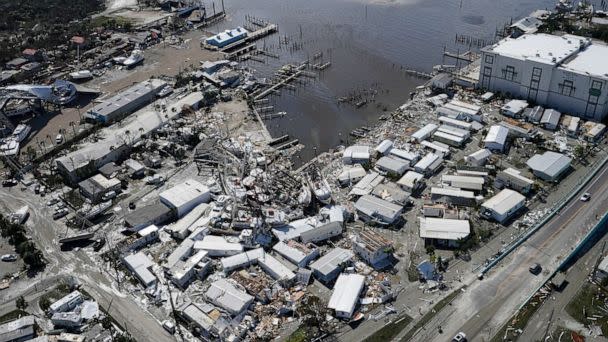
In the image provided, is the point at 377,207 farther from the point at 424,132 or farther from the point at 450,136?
the point at 450,136

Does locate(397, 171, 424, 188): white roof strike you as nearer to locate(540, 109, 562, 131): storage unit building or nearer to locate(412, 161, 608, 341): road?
locate(412, 161, 608, 341): road

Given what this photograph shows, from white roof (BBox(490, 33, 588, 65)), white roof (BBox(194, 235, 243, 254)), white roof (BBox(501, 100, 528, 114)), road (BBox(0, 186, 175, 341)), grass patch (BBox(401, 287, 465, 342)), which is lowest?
road (BBox(0, 186, 175, 341))

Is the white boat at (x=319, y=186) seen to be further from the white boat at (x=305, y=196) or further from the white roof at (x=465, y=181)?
the white roof at (x=465, y=181)

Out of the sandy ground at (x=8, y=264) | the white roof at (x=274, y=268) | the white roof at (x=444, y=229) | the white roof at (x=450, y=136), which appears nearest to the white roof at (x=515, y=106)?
the white roof at (x=450, y=136)

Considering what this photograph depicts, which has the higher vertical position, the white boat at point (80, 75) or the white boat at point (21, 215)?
the white boat at point (80, 75)

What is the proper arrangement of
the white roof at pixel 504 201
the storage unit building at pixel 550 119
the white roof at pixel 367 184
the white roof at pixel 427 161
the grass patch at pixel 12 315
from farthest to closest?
the storage unit building at pixel 550 119 < the white roof at pixel 427 161 < the white roof at pixel 367 184 < the white roof at pixel 504 201 < the grass patch at pixel 12 315

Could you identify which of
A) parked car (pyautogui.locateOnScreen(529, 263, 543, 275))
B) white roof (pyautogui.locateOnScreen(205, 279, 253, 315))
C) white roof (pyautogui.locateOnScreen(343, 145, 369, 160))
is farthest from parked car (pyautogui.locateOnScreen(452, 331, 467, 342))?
white roof (pyautogui.locateOnScreen(343, 145, 369, 160))
